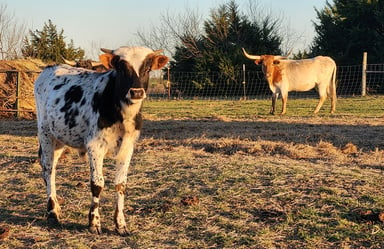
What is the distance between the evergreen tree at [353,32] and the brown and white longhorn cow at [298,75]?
37.9ft

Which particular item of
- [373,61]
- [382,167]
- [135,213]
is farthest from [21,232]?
[373,61]

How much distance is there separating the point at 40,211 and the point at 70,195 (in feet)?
1.80

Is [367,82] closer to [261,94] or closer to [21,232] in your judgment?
[261,94]

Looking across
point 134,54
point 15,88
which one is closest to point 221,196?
point 134,54

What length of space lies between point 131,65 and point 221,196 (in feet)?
5.97

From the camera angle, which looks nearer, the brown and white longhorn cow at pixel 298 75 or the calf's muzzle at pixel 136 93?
the calf's muzzle at pixel 136 93

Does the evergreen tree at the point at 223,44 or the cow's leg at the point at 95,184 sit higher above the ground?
the evergreen tree at the point at 223,44

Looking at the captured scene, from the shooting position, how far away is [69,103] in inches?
180

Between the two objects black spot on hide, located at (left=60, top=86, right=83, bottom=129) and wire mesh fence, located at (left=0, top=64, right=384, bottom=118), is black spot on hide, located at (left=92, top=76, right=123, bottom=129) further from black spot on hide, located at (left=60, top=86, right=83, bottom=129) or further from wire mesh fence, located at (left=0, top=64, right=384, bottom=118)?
wire mesh fence, located at (left=0, top=64, right=384, bottom=118)

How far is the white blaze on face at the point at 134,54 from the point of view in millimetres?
3961

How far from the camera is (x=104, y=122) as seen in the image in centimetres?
411

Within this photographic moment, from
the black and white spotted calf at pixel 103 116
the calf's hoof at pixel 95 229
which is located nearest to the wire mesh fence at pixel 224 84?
the black and white spotted calf at pixel 103 116

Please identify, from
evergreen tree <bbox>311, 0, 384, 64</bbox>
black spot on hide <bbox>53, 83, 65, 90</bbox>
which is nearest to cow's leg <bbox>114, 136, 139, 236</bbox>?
black spot on hide <bbox>53, 83, 65, 90</bbox>

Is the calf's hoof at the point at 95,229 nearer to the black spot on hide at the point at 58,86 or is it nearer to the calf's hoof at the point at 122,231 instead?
the calf's hoof at the point at 122,231
